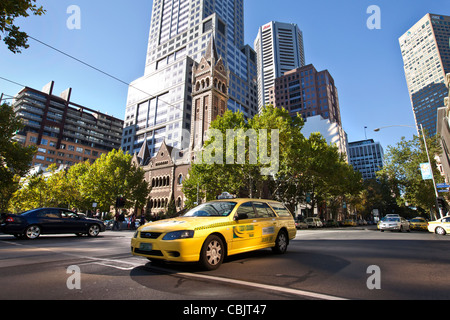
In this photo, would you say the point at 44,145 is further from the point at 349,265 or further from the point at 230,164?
the point at 349,265

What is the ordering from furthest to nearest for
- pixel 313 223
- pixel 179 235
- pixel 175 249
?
pixel 313 223 < pixel 179 235 < pixel 175 249

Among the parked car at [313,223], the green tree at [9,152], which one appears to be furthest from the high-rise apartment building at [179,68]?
the green tree at [9,152]

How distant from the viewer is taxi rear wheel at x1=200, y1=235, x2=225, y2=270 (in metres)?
4.77

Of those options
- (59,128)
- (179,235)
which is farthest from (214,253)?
(59,128)

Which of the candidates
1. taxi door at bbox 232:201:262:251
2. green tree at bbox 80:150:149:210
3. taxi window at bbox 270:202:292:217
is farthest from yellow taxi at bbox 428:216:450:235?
green tree at bbox 80:150:149:210

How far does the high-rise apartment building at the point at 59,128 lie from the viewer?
271ft

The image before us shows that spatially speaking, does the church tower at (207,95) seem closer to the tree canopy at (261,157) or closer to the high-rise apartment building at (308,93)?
the tree canopy at (261,157)

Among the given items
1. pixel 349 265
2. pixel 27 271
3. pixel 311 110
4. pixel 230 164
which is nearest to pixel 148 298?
pixel 27 271

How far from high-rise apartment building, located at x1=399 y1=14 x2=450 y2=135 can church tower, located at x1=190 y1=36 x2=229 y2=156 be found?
116 metres

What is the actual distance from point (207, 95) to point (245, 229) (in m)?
48.4

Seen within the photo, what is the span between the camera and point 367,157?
130 metres

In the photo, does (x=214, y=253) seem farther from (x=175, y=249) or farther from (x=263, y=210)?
(x=263, y=210)

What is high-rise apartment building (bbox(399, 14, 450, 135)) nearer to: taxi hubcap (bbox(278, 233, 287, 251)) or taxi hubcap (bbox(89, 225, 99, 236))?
taxi hubcap (bbox(278, 233, 287, 251))
